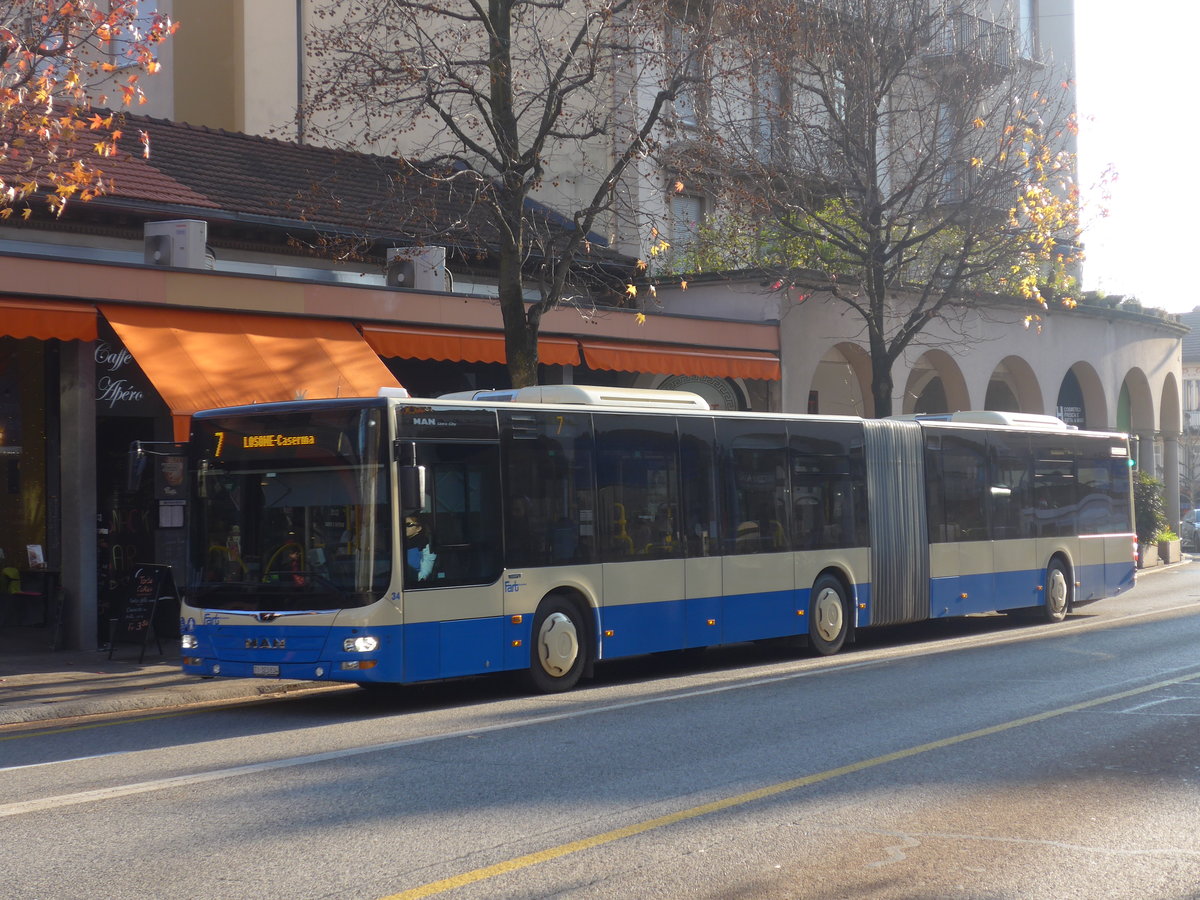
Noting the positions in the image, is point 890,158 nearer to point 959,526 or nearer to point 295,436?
point 959,526

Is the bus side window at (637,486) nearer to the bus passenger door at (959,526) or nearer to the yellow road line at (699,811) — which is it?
the yellow road line at (699,811)

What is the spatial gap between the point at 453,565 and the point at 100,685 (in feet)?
13.3

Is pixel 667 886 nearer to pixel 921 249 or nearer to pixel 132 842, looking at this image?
pixel 132 842

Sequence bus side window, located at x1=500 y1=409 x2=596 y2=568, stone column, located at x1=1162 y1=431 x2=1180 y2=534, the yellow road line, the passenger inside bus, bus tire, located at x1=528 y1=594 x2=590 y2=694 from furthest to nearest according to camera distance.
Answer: stone column, located at x1=1162 y1=431 x2=1180 y2=534 < bus tire, located at x1=528 y1=594 x2=590 y2=694 < bus side window, located at x1=500 y1=409 x2=596 y2=568 < the passenger inside bus < the yellow road line

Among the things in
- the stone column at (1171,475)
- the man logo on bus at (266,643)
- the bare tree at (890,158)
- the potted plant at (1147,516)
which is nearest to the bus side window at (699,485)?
the man logo on bus at (266,643)

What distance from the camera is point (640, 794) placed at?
326 inches

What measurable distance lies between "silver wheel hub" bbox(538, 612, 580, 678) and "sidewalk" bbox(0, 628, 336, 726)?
2820 mm

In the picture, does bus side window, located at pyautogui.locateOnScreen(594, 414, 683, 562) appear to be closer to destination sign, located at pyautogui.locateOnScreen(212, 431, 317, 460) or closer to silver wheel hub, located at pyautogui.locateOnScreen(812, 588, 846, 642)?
silver wheel hub, located at pyautogui.locateOnScreen(812, 588, 846, 642)

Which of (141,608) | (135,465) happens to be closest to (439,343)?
(141,608)

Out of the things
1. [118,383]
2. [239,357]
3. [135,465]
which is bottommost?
[135,465]

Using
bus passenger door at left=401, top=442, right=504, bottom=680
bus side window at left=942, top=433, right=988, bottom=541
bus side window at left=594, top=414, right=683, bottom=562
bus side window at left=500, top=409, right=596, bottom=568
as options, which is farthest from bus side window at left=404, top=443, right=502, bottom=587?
bus side window at left=942, top=433, right=988, bottom=541

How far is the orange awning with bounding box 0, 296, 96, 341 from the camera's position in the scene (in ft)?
49.7

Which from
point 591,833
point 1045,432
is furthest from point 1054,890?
point 1045,432

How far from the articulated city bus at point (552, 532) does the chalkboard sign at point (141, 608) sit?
3.53 m
